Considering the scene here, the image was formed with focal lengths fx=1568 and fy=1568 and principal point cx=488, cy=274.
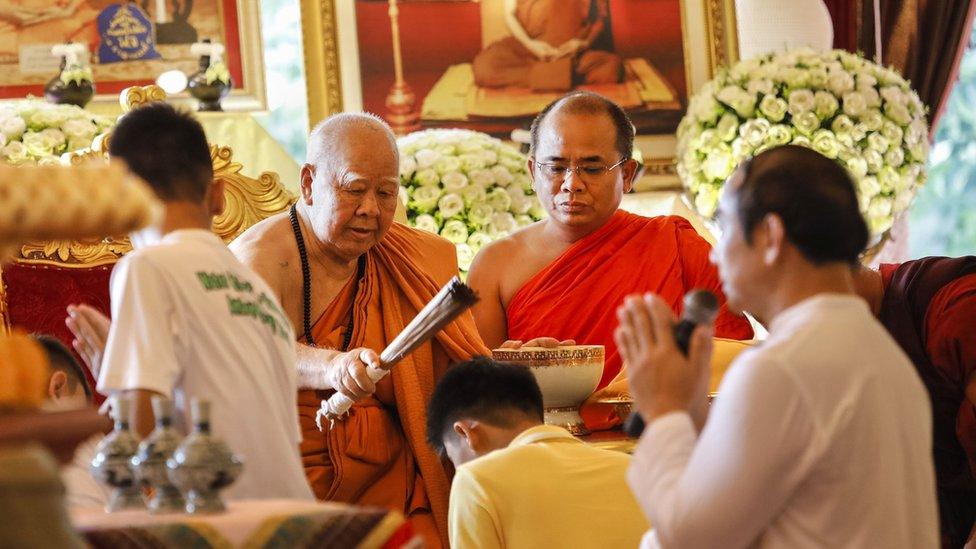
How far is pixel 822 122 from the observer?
6.00m

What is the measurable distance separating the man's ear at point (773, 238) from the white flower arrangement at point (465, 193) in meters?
2.88

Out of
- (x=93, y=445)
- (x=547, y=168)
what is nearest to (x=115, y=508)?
(x=93, y=445)

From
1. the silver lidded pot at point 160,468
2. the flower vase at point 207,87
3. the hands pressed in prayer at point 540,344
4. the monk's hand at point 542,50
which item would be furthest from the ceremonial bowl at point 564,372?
the monk's hand at point 542,50

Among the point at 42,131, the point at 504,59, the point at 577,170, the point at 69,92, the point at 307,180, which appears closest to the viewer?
the point at 307,180

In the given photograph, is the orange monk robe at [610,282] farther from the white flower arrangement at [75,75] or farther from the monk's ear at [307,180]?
the white flower arrangement at [75,75]

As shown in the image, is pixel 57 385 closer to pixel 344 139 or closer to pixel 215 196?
pixel 215 196

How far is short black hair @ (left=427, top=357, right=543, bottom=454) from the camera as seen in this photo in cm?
337

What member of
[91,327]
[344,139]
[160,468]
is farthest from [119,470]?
[344,139]

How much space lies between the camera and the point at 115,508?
2.14 m

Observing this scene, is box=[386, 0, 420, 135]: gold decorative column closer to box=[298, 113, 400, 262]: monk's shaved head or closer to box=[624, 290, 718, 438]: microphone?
box=[298, 113, 400, 262]: monk's shaved head

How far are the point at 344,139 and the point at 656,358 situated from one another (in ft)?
6.10

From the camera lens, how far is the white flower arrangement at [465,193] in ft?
16.7

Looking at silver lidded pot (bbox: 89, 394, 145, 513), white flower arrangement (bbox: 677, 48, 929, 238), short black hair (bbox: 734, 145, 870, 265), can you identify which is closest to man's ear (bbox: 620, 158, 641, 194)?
white flower arrangement (bbox: 677, 48, 929, 238)

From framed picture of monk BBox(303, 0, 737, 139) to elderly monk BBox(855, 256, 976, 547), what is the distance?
300cm
